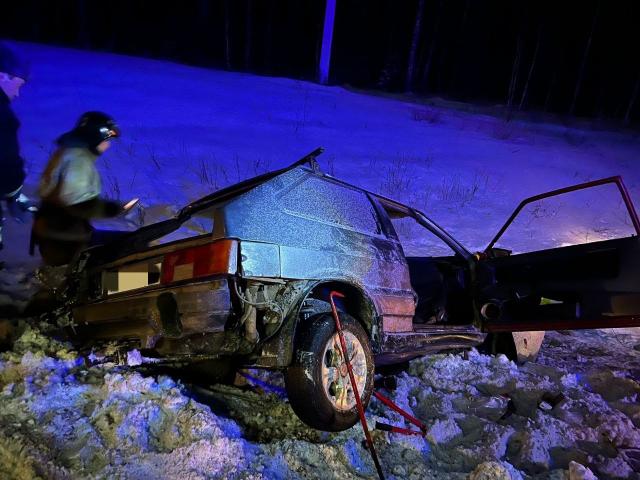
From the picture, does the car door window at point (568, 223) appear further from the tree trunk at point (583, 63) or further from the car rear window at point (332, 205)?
the tree trunk at point (583, 63)

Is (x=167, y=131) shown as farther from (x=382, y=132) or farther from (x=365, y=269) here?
(x=365, y=269)

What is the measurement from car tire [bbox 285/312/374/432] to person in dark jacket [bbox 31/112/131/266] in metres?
2.76

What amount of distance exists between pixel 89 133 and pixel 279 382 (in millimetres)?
2987

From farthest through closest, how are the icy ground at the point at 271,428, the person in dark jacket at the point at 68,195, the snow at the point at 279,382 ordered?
the person in dark jacket at the point at 68,195
the snow at the point at 279,382
the icy ground at the point at 271,428

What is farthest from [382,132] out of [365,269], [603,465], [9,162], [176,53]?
[176,53]

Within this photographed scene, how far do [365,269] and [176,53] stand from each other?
28.7m

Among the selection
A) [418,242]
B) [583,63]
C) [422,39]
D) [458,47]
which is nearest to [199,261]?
[418,242]

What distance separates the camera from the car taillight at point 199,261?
269 cm

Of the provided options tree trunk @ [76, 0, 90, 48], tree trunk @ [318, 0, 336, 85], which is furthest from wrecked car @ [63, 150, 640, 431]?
tree trunk @ [76, 0, 90, 48]

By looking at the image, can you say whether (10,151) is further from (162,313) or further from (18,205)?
(162,313)

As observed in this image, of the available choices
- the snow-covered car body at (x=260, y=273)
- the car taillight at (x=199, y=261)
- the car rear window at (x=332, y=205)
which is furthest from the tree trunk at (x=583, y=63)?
the car taillight at (x=199, y=261)

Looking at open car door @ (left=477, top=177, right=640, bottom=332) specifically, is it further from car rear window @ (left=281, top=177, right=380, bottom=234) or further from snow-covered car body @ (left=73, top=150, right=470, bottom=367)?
car rear window @ (left=281, top=177, right=380, bottom=234)

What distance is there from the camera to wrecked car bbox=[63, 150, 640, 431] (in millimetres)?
2803

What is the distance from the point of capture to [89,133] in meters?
4.65
